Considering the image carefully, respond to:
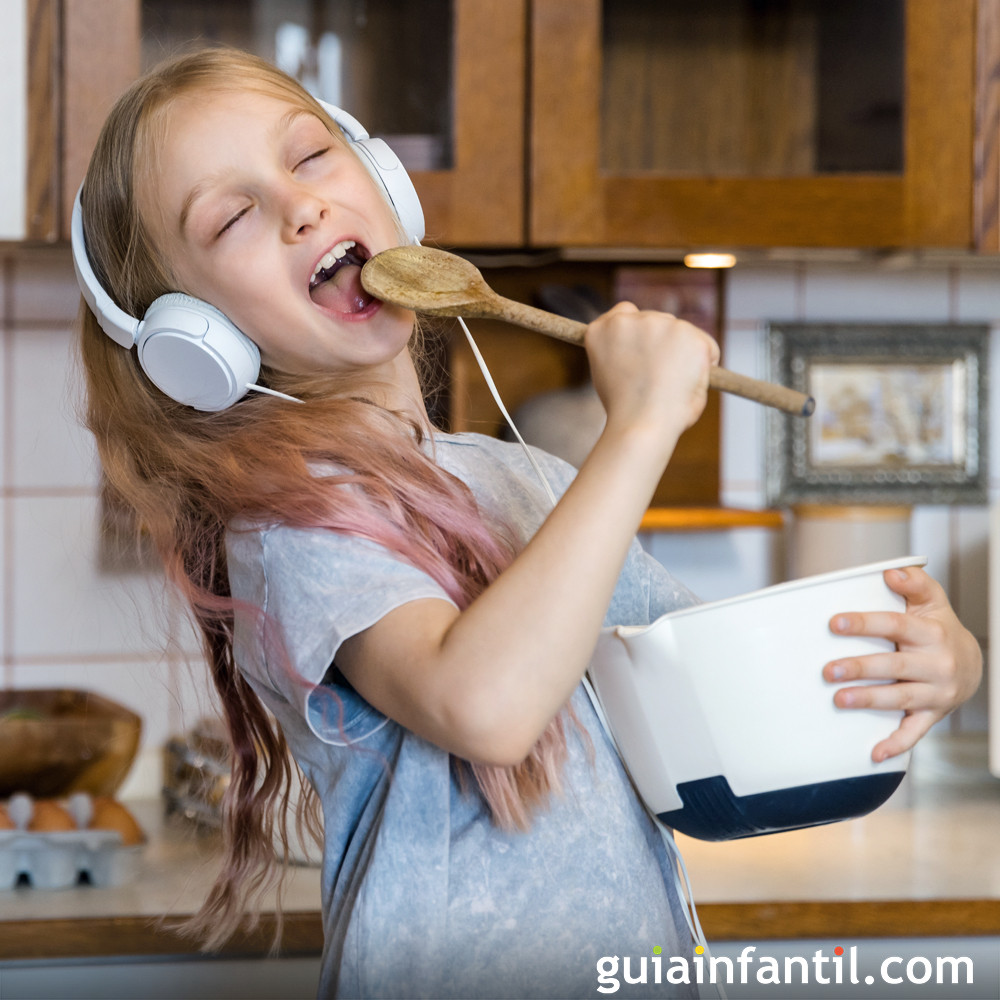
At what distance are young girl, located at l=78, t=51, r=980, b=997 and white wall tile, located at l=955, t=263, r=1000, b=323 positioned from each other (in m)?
1.06

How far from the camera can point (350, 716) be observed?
690 millimetres

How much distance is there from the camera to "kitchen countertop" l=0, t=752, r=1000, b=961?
106cm

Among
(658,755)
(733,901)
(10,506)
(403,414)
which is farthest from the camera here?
(10,506)

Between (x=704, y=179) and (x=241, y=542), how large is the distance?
2.65 ft

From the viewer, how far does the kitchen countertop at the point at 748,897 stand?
1.06 meters

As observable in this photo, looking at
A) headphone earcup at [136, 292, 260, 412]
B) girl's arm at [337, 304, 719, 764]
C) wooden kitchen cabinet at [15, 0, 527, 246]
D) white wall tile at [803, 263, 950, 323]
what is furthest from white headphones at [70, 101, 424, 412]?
white wall tile at [803, 263, 950, 323]

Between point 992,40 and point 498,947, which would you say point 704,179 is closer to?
point 992,40

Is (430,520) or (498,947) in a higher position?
(430,520)

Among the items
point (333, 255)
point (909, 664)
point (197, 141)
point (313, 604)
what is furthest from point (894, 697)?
point (197, 141)

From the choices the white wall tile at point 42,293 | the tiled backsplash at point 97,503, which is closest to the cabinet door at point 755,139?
the tiled backsplash at point 97,503

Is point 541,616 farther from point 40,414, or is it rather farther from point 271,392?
point 40,414

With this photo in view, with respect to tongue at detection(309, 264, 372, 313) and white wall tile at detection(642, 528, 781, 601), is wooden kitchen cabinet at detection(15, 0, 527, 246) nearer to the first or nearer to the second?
tongue at detection(309, 264, 372, 313)

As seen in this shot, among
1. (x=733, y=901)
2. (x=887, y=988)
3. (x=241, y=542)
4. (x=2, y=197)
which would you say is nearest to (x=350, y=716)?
(x=241, y=542)

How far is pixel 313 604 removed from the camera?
63 centimetres
